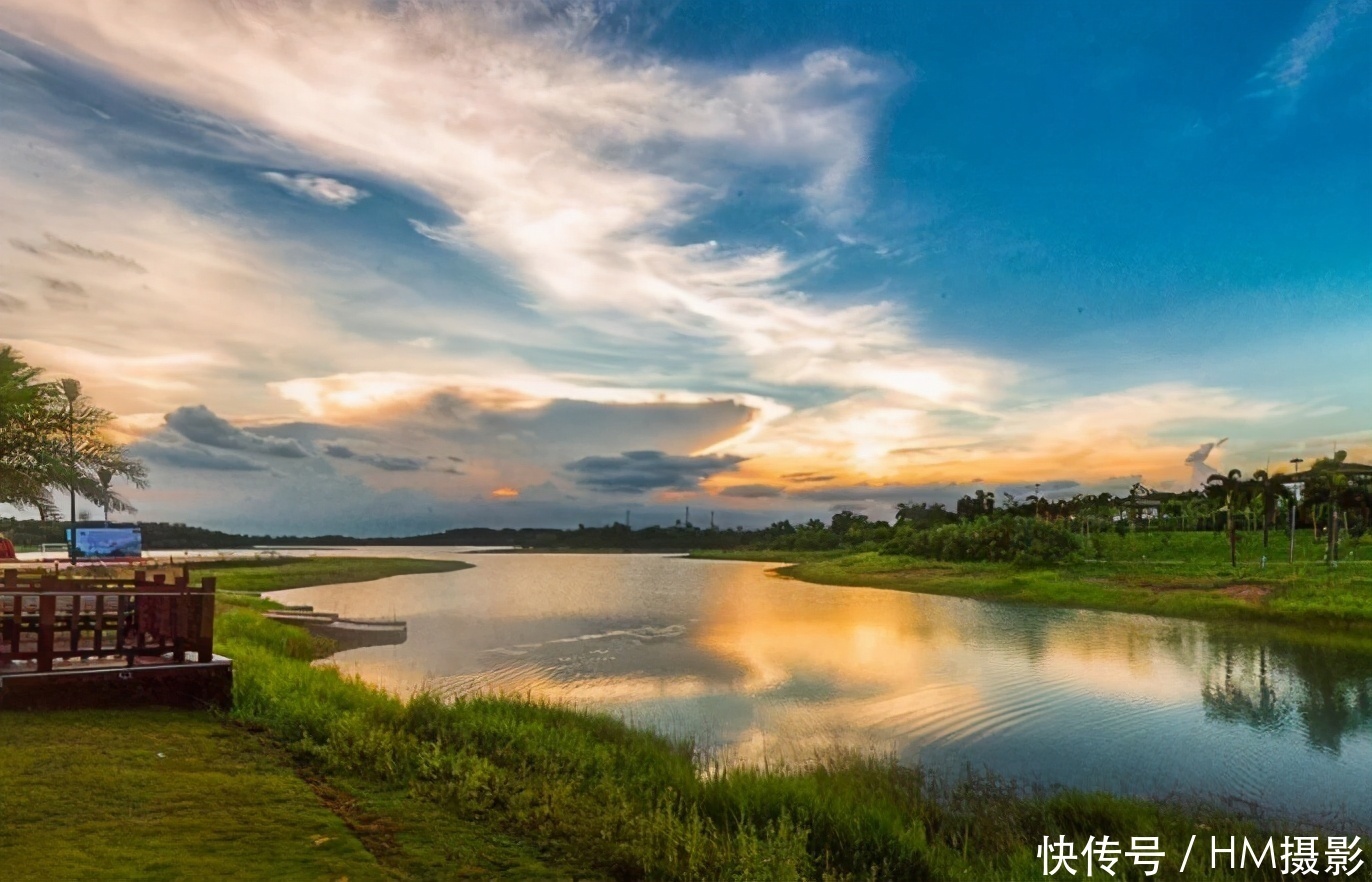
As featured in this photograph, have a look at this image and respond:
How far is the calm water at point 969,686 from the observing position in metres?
16.0

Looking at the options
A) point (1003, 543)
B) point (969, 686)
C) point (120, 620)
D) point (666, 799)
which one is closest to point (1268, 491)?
point (1003, 543)

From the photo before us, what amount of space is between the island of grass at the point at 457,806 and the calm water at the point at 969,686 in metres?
3.07

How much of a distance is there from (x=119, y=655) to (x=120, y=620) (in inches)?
23.9

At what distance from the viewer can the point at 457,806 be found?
9.19 metres

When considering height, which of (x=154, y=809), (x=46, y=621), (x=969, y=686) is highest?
(x=46, y=621)

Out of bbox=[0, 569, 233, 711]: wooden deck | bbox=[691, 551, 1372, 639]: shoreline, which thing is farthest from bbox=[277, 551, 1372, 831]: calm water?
bbox=[0, 569, 233, 711]: wooden deck

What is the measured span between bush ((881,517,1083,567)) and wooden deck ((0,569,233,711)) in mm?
66266

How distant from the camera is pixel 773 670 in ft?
88.3

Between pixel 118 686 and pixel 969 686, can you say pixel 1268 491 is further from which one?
pixel 118 686

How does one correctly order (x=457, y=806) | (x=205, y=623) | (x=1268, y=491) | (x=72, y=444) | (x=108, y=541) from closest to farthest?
(x=457, y=806), (x=205, y=623), (x=72, y=444), (x=108, y=541), (x=1268, y=491)

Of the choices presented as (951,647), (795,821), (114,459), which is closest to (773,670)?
(951,647)

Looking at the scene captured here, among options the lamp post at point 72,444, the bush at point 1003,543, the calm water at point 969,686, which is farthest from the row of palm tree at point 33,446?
the bush at point 1003,543

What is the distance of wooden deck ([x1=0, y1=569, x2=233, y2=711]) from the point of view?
11.6 meters

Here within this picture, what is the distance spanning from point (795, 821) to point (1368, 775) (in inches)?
515
